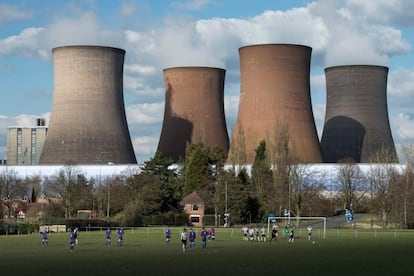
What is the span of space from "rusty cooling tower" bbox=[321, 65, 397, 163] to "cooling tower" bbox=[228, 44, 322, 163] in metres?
5.18

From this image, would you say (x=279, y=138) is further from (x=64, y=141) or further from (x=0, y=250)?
(x=0, y=250)

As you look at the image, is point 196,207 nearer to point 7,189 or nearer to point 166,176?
point 166,176

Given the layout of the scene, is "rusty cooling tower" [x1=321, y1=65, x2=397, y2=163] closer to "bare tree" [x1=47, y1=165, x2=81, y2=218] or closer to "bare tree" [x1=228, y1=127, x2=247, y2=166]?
"bare tree" [x1=228, y1=127, x2=247, y2=166]

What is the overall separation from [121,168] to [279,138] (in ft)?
47.9

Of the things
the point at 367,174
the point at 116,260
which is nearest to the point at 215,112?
the point at 367,174

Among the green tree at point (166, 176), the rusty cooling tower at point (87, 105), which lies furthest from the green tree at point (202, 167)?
the rusty cooling tower at point (87, 105)

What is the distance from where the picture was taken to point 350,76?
178ft

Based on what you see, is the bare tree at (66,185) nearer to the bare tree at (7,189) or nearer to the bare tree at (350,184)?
the bare tree at (7,189)

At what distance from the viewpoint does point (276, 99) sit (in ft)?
155

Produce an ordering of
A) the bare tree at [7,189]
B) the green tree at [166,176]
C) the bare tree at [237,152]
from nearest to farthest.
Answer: the bare tree at [237,152], the green tree at [166,176], the bare tree at [7,189]

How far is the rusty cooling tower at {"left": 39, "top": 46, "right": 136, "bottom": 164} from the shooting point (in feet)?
156

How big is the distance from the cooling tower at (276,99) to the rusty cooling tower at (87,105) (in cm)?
708

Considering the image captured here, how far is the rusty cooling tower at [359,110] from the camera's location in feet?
176

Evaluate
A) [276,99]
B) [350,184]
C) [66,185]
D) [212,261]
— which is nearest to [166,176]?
[66,185]
